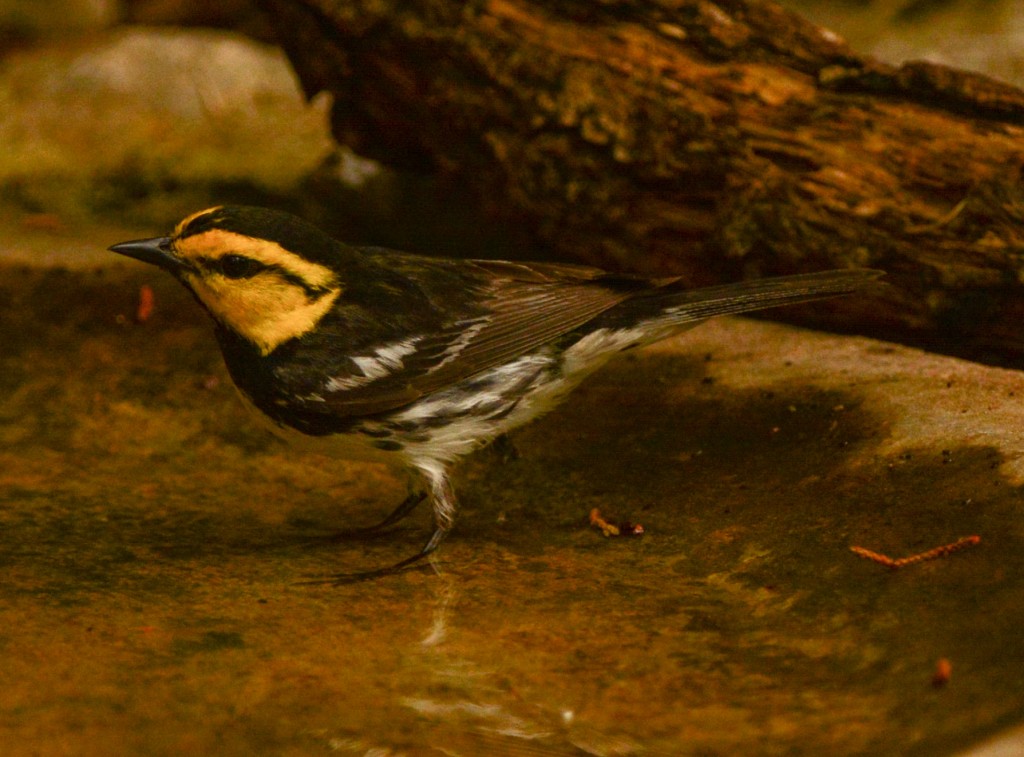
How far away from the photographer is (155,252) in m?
4.77

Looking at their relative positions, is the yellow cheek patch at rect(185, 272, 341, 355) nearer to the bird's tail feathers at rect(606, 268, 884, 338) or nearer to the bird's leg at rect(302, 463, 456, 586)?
the bird's leg at rect(302, 463, 456, 586)

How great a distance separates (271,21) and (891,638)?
16.3ft

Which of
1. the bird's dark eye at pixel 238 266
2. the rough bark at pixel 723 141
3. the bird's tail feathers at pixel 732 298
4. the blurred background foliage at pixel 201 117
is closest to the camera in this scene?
the bird's dark eye at pixel 238 266

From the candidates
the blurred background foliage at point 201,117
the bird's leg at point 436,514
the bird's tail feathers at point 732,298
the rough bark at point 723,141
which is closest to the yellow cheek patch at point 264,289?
the bird's leg at point 436,514

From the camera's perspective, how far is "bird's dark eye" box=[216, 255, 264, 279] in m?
4.69

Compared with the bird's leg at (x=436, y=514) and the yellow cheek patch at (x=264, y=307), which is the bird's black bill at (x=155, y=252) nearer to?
the yellow cheek patch at (x=264, y=307)

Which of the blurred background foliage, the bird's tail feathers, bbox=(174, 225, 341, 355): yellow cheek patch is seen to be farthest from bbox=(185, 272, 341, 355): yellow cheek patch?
the blurred background foliage

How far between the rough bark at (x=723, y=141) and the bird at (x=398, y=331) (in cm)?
77

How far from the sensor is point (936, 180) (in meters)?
5.48

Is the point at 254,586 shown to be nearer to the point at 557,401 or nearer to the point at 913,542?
the point at 557,401

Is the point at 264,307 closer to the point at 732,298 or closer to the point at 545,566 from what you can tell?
the point at 545,566

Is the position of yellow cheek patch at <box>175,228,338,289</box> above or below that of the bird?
above

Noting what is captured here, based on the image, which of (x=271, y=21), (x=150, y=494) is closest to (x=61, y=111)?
(x=271, y=21)

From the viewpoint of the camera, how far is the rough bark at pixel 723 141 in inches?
215
